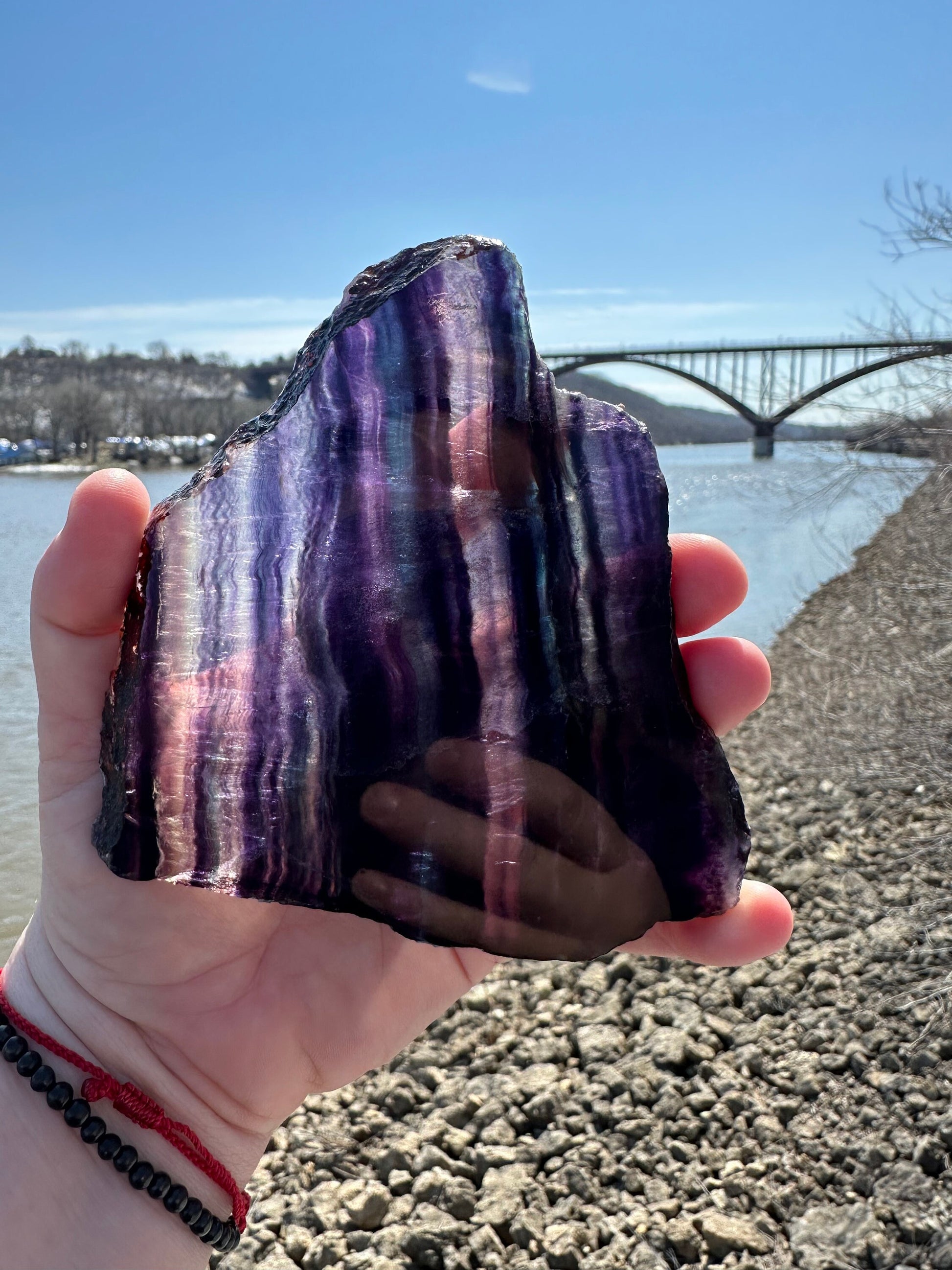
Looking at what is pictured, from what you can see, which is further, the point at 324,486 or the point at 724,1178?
the point at 724,1178

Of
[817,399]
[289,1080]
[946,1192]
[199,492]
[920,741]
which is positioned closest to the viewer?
[199,492]

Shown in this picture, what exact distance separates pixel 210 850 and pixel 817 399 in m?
4.35

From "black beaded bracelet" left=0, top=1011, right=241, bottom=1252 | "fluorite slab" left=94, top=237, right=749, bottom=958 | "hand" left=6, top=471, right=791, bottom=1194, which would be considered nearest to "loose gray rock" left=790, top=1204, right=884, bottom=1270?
"hand" left=6, top=471, right=791, bottom=1194

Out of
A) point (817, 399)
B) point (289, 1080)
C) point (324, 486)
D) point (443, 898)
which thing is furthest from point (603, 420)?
point (817, 399)

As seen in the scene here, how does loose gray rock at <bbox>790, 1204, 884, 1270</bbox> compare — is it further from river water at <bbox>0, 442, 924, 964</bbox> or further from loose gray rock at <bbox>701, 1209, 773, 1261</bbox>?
river water at <bbox>0, 442, 924, 964</bbox>

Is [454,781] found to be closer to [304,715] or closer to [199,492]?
[304,715]

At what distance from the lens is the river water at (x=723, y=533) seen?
242 inches

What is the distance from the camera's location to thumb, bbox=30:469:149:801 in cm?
165

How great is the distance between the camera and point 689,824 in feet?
6.08

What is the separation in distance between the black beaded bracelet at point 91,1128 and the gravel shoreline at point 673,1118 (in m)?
1.68

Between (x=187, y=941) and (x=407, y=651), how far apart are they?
62cm

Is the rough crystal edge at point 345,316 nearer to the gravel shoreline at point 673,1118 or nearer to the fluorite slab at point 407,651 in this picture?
the fluorite slab at point 407,651

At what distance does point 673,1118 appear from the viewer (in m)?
3.61

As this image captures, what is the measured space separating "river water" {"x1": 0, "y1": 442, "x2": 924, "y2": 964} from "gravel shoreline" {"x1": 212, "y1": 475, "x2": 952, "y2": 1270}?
253cm
